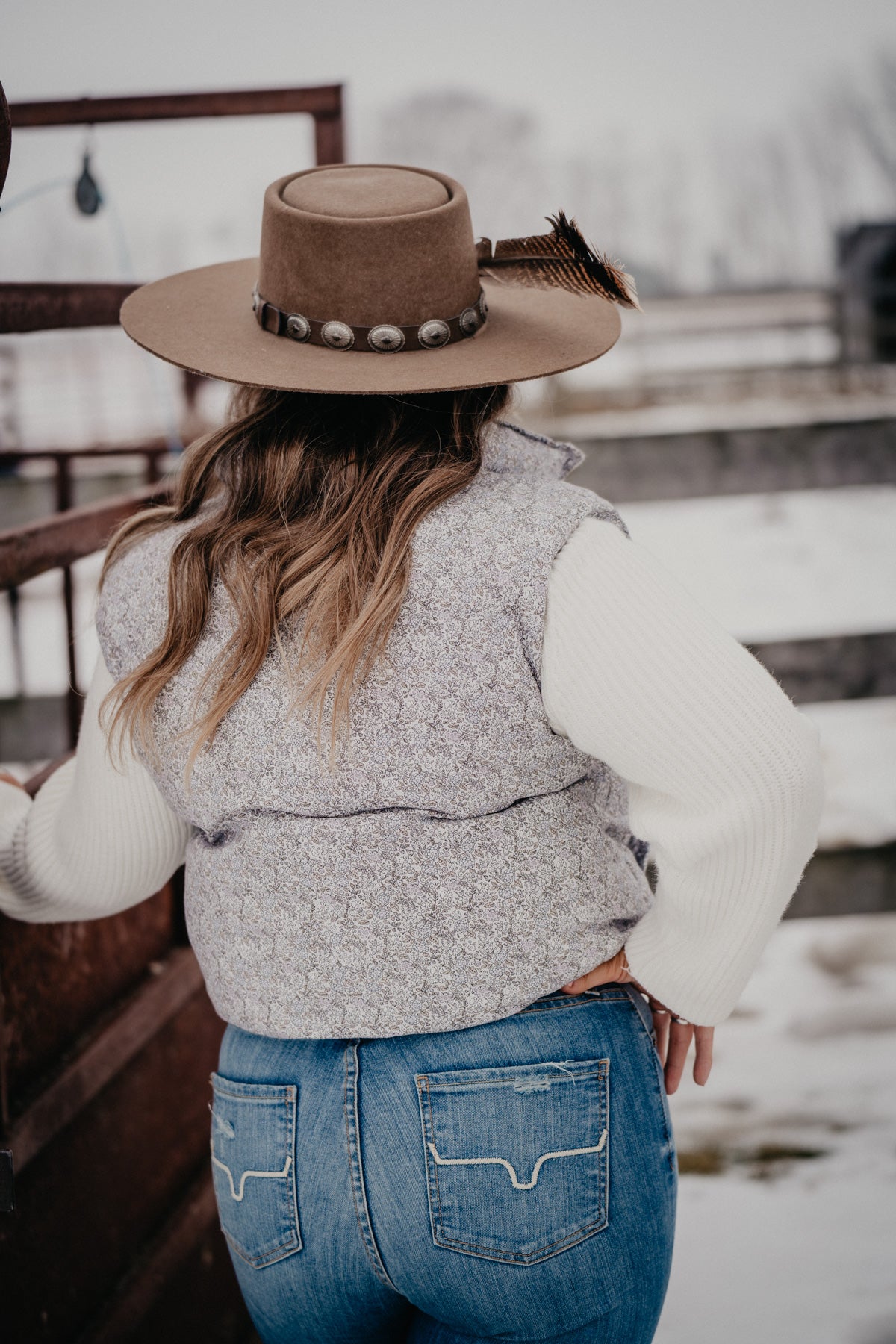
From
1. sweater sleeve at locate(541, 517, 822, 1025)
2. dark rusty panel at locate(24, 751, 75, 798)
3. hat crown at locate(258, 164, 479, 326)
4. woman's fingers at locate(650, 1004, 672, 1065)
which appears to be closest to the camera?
sweater sleeve at locate(541, 517, 822, 1025)

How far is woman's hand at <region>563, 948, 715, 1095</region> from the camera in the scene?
37.6 inches

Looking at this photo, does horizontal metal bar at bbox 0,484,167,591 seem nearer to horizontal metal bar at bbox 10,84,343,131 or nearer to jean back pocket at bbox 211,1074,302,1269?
horizontal metal bar at bbox 10,84,343,131

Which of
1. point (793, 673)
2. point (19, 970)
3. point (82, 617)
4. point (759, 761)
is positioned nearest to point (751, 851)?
point (759, 761)

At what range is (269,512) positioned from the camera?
0.90 metres

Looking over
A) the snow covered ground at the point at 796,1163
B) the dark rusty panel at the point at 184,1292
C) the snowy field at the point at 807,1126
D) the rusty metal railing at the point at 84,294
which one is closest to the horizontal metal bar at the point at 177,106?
the rusty metal railing at the point at 84,294

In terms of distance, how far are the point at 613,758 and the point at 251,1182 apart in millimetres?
491

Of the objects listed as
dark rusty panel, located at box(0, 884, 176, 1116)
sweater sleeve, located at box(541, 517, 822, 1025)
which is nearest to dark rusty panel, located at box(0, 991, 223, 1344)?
dark rusty panel, located at box(0, 884, 176, 1116)

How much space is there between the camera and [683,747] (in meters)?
0.82

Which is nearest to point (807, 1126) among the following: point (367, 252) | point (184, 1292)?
point (184, 1292)

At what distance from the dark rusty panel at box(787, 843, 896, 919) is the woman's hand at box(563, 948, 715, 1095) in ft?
6.72

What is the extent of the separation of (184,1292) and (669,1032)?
1.26 m

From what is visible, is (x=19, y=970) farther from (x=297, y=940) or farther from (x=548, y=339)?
(x=548, y=339)

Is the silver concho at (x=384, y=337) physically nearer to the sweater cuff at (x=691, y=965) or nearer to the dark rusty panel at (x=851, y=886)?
the sweater cuff at (x=691, y=965)

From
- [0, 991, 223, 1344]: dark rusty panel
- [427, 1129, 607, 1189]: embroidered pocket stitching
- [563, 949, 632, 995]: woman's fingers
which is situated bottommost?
[0, 991, 223, 1344]: dark rusty panel
